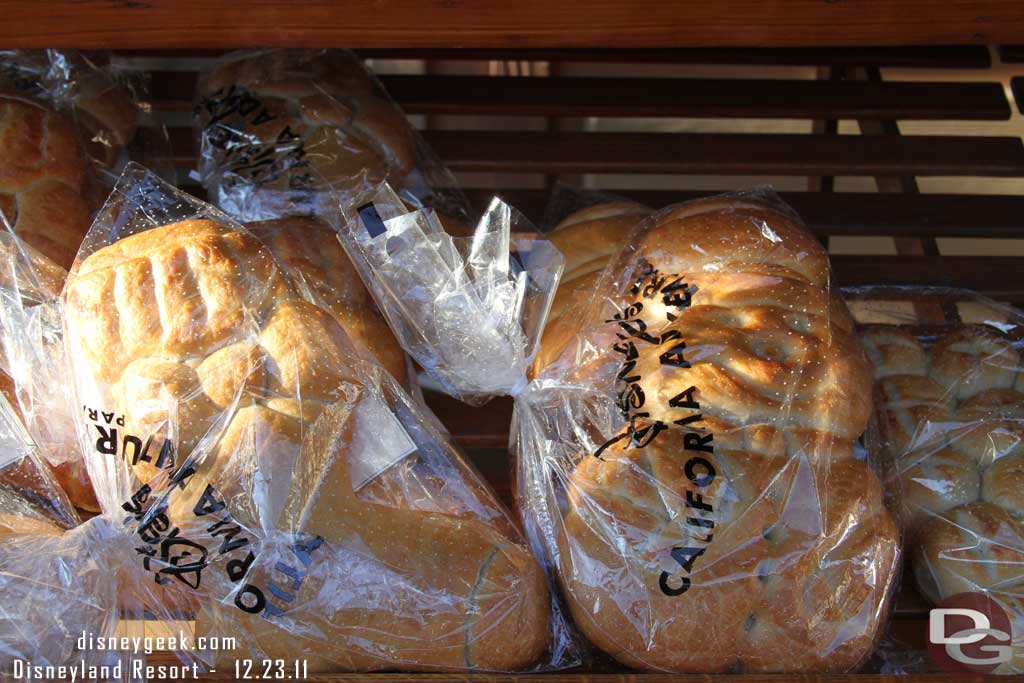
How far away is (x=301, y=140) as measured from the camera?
1649mm

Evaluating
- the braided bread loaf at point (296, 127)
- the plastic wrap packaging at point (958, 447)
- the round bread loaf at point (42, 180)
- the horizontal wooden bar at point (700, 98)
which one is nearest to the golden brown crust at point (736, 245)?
the plastic wrap packaging at point (958, 447)

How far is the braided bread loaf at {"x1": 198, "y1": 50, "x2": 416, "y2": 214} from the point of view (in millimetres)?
1638

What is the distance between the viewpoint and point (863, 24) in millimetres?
1025

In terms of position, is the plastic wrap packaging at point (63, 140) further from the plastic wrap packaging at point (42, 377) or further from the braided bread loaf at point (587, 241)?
the braided bread loaf at point (587, 241)

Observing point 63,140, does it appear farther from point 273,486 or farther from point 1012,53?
point 1012,53

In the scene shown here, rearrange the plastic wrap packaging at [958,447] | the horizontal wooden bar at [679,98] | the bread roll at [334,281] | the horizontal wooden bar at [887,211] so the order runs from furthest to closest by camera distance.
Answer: the horizontal wooden bar at [679,98]
the horizontal wooden bar at [887,211]
the bread roll at [334,281]
the plastic wrap packaging at [958,447]

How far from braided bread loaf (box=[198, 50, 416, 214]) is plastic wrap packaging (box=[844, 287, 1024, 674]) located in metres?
0.82

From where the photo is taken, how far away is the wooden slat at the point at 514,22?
1.01 metres

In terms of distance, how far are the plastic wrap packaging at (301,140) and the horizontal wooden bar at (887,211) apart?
163 mm

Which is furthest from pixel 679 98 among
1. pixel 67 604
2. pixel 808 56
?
pixel 67 604

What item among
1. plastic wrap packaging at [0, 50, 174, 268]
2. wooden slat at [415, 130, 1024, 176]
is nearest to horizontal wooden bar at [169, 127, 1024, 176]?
wooden slat at [415, 130, 1024, 176]

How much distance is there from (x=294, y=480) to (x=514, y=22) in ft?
1.67

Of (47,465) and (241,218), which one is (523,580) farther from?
(241,218)

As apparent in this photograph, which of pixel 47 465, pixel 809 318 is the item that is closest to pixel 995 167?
pixel 809 318
